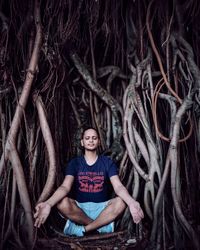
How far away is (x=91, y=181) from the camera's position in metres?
2.60

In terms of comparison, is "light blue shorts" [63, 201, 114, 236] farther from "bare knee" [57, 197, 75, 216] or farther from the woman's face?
the woman's face

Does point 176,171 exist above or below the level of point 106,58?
below

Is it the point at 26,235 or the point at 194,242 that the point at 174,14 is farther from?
the point at 26,235

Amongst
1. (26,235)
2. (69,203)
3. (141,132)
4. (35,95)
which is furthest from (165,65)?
→ (26,235)

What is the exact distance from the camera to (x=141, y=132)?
9.25 ft

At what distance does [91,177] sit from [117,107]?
682 millimetres

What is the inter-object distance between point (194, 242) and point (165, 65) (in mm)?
1365

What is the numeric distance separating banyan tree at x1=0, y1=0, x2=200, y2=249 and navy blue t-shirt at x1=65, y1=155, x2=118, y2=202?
165 millimetres

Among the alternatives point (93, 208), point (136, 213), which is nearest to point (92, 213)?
point (93, 208)

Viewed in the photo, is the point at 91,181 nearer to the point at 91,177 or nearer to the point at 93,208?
the point at 91,177

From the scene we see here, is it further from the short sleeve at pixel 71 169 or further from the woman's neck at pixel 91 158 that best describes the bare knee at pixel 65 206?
the woman's neck at pixel 91 158

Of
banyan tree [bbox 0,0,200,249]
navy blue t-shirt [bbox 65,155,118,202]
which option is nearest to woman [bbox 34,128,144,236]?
navy blue t-shirt [bbox 65,155,118,202]

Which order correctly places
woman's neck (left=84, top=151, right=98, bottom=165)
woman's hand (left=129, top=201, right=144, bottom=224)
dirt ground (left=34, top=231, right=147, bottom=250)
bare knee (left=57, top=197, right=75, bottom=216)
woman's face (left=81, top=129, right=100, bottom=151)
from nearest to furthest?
woman's hand (left=129, top=201, right=144, bottom=224) → dirt ground (left=34, top=231, right=147, bottom=250) → bare knee (left=57, top=197, right=75, bottom=216) → woman's face (left=81, top=129, right=100, bottom=151) → woman's neck (left=84, top=151, right=98, bottom=165)

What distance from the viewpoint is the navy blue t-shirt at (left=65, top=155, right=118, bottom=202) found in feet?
8.47
